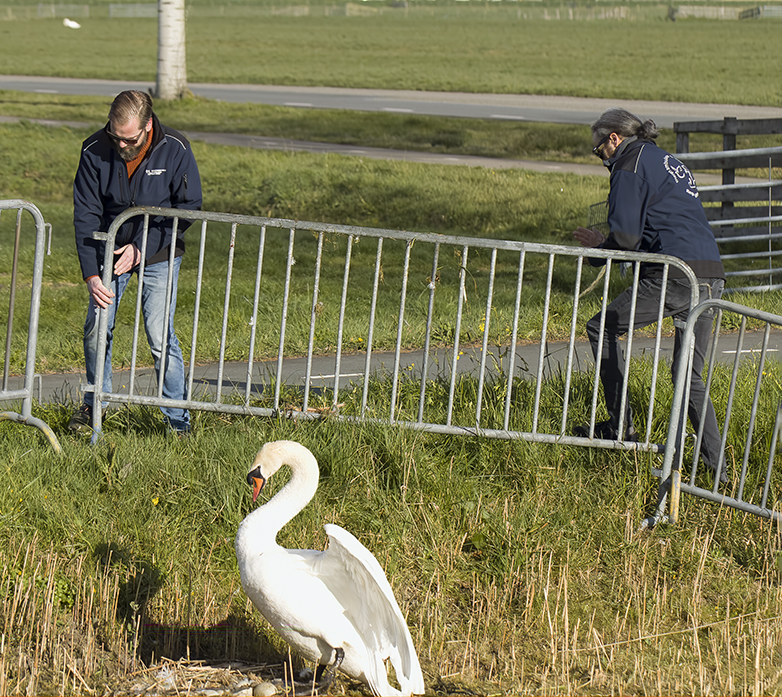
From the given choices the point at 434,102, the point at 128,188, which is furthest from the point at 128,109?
the point at 434,102

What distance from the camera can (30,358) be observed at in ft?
18.9

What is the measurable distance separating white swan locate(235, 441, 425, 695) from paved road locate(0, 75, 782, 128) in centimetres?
2258

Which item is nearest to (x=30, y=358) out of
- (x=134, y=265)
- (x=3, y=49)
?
(x=134, y=265)

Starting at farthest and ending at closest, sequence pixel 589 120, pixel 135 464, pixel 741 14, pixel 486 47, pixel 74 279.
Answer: pixel 741 14, pixel 486 47, pixel 589 120, pixel 74 279, pixel 135 464

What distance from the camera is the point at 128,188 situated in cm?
586

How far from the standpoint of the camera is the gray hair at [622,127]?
225 inches

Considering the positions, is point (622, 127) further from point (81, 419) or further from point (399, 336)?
point (81, 419)

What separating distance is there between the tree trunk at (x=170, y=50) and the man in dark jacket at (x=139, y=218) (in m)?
21.3

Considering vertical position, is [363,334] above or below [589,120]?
below

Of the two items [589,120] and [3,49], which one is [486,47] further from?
[589,120]

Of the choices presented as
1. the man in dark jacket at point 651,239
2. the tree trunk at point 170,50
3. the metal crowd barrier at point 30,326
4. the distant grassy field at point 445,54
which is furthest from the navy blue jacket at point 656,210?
the distant grassy field at point 445,54

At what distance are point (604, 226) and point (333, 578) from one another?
29.3 feet

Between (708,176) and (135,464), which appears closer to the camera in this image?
(135,464)

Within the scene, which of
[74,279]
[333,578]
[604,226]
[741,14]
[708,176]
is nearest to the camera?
[333,578]
